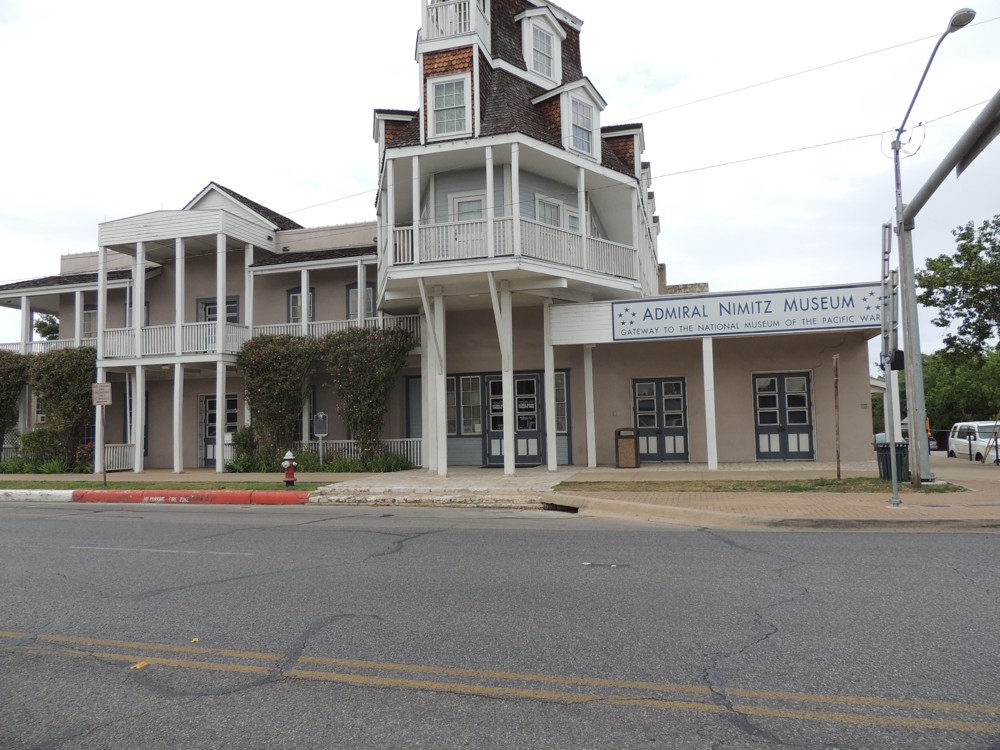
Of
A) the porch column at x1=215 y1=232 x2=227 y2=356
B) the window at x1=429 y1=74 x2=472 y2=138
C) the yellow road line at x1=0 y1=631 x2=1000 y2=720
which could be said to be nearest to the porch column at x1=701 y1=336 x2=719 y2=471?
the window at x1=429 y1=74 x2=472 y2=138

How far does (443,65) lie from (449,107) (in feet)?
3.49

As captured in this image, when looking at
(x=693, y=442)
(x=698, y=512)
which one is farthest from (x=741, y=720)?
(x=693, y=442)

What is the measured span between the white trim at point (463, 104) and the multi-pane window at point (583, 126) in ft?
9.41

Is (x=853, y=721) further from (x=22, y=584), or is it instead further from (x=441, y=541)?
(x=22, y=584)

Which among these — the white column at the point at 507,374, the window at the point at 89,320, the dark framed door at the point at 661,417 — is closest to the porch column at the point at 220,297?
the window at the point at 89,320

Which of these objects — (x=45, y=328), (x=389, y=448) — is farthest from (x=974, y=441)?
(x=45, y=328)

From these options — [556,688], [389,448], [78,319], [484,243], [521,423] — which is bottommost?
[556,688]

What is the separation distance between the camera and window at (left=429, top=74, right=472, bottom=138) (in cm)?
1772

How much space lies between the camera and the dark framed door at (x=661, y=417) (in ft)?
66.0

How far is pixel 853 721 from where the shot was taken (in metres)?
3.64

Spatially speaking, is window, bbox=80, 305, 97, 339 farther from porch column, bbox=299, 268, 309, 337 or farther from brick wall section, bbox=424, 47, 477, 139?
brick wall section, bbox=424, 47, 477, 139

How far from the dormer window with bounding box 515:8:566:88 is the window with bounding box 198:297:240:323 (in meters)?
12.2

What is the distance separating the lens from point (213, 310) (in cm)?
2458

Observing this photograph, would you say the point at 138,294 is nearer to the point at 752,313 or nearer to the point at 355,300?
the point at 355,300
